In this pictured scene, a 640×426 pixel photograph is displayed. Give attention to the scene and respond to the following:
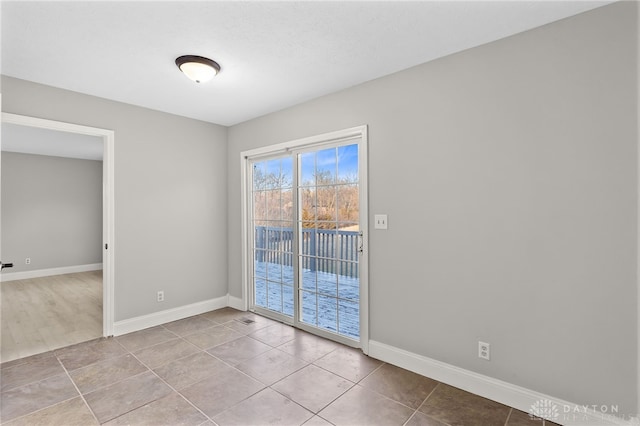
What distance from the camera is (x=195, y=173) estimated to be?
419cm

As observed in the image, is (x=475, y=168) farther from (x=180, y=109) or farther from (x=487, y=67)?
(x=180, y=109)

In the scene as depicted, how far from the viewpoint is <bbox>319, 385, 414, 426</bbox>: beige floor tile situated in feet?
6.73

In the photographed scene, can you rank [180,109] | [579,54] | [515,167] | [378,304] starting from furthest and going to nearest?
[180,109], [378,304], [515,167], [579,54]

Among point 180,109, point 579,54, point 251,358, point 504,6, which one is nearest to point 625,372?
point 579,54

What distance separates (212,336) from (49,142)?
194 inches

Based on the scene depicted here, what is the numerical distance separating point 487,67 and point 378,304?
6.86ft

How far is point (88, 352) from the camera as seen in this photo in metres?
3.07

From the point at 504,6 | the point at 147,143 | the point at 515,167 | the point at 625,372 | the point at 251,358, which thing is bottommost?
the point at 251,358

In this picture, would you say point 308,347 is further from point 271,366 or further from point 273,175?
point 273,175

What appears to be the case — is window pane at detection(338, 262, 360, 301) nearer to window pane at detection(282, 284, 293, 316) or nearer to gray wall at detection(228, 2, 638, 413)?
gray wall at detection(228, 2, 638, 413)

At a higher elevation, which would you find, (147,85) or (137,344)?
(147,85)

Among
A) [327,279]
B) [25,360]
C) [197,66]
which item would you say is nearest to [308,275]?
[327,279]

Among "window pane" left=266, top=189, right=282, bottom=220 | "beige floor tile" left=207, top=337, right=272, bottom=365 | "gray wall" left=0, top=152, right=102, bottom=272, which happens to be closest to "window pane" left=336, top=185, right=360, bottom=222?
"window pane" left=266, top=189, right=282, bottom=220

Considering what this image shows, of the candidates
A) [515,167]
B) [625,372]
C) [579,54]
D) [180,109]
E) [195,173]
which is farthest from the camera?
[195,173]
